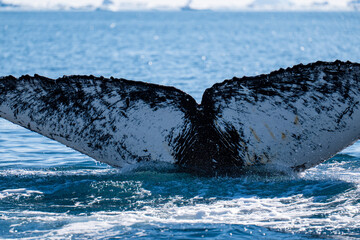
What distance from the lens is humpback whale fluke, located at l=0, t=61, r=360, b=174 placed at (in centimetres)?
554

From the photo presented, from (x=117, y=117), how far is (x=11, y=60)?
1222 inches

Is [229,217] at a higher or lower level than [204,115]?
lower

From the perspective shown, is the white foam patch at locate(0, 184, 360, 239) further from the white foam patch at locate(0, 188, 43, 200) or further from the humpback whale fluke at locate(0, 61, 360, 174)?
the white foam patch at locate(0, 188, 43, 200)

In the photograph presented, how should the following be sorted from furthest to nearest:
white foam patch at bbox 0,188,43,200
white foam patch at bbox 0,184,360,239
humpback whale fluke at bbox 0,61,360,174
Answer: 1. white foam patch at bbox 0,188,43,200
2. humpback whale fluke at bbox 0,61,360,174
3. white foam patch at bbox 0,184,360,239

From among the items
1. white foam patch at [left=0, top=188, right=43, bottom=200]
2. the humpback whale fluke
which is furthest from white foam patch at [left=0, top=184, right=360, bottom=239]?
white foam patch at [left=0, top=188, right=43, bottom=200]

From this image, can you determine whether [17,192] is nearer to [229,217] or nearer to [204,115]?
[204,115]

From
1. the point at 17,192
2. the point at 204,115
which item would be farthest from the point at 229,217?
the point at 17,192

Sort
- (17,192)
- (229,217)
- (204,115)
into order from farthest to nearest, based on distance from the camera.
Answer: (17,192) → (204,115) → (229,217)

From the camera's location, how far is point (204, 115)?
575 cm

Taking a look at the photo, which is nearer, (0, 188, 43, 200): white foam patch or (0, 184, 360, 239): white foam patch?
(0, 184, 360, 239): white foam patch

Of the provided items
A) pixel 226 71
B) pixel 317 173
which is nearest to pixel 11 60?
pixel 226 71

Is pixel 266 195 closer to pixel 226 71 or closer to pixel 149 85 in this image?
pixel 149 85

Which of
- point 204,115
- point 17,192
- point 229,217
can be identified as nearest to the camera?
point 229,217

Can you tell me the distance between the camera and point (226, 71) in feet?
99.1
